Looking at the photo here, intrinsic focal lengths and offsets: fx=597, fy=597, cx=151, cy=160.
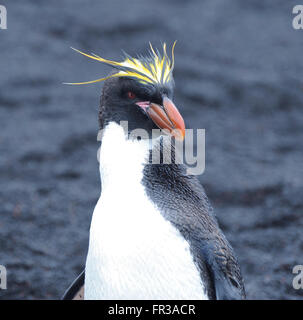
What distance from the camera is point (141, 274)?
9.21 feet

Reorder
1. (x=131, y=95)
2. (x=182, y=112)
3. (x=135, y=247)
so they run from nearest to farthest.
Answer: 1. (x=135, y=247)
2. (x=131, y=95)
3. (x=182, y=112)

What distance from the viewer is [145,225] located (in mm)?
2793

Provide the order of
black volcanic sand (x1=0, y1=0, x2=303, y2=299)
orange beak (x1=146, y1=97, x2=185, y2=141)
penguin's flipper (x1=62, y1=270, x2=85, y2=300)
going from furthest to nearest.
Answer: black volcanic sand (x1=0, y1=0, x2=303, y2=299)
penguin's flipper (x1=62, y1=270, x2=85, y2=300)
orange beak (x1=146, y1=97, x2=185, y2=141)

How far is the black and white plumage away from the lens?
280cm

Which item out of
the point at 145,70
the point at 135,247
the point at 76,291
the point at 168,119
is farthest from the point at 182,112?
the point at 135,247

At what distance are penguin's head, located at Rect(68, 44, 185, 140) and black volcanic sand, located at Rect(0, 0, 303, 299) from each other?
1.82m

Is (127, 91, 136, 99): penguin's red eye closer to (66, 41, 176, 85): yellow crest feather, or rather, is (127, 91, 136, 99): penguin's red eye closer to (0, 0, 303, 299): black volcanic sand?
(66, 41, 176, 85): yellow crest feather

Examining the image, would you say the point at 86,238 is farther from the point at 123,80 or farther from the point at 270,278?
the point at 123,80

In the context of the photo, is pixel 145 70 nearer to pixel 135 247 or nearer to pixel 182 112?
pixel 135 247

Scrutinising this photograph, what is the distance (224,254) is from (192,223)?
22 centimetres

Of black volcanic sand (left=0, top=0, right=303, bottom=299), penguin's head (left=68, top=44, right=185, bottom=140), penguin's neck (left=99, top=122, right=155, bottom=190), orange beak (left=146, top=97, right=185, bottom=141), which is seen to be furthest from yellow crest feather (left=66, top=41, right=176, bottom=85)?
black volcanic sand (left=0, top=0, right=303, bottom=299)

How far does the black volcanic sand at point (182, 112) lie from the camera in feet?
15.3

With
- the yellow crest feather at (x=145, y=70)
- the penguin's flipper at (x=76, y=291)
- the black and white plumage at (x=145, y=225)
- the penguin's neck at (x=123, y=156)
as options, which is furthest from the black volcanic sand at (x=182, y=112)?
the yellow crest feather at (x=145, y=70)

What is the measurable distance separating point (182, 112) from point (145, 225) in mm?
3660
